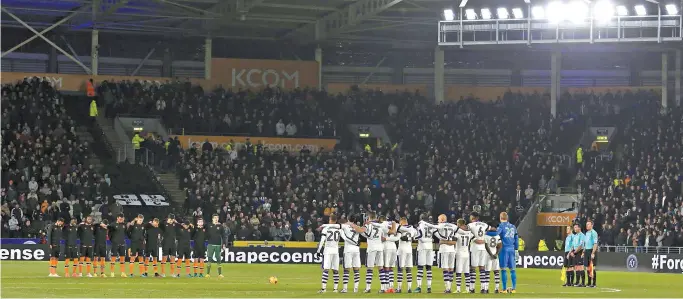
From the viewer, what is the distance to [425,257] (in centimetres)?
3231

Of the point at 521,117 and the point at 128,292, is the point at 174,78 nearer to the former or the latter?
the point at 521,117

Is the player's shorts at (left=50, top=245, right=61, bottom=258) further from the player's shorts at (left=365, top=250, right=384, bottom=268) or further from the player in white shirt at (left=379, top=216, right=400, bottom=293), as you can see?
the player in white shirt at (left=379, top=216, right=400, bottom=293)

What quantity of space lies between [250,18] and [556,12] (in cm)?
2075

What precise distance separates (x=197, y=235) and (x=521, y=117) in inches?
1320

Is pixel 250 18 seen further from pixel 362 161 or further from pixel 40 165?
pixel 40 165

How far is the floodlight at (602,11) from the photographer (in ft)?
164

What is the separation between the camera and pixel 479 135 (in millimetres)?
65750

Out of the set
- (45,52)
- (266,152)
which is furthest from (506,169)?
(45,52)

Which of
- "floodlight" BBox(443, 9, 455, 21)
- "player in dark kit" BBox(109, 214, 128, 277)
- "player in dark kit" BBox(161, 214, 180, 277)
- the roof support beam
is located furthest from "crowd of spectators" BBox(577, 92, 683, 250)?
"player in dark kit" BBox(109, 214, 128, 277)

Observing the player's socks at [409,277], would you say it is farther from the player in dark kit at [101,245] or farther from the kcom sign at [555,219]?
the kcom sign at [555,219]

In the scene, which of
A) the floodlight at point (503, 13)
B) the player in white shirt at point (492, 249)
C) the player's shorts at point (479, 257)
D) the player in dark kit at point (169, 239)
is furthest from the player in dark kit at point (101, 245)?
the floodlight at point (503, 13)

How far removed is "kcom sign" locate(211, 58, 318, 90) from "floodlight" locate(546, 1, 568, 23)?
2389 cm

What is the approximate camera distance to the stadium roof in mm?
61875

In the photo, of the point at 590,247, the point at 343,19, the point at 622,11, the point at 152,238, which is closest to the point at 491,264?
the point at 590,247
